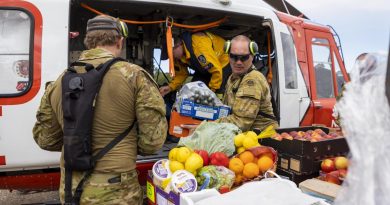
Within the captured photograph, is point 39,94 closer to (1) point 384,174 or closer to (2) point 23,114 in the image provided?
(2) point 23,114

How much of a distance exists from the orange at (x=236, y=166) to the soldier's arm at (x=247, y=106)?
0.69 metres

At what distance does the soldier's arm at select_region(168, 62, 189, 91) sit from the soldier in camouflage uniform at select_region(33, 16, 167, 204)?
A: 2.94 metres

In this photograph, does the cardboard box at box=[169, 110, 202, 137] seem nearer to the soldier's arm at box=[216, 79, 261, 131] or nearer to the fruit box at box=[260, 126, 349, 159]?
the soldier's arm at box=[216, 79, 261, 131]

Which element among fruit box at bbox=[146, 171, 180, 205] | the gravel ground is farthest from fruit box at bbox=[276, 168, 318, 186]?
the gravel ground

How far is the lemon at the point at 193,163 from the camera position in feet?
7.47

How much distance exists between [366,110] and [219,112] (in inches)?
109

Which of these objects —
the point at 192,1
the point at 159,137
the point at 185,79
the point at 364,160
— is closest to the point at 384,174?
the point at 364,160

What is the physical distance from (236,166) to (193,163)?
313mm

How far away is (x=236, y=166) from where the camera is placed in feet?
7.90

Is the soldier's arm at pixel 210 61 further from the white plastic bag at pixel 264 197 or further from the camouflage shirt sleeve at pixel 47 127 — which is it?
the white plastic bag at pixel 264 197

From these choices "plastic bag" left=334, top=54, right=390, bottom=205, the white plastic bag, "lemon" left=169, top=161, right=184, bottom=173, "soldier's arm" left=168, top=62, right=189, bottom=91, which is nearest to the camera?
"plastic bag" left=334, top=54, right=390, bottom=205

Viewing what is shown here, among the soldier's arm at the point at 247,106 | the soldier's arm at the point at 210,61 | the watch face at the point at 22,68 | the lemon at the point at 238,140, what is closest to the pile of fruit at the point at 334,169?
the lemon at the point at 238,140

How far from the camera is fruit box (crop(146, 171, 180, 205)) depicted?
206 cm

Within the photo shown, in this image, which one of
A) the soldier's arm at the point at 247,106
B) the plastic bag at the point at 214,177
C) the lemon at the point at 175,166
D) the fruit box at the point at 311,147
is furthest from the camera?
the soldier's arm at the point at 247,106
